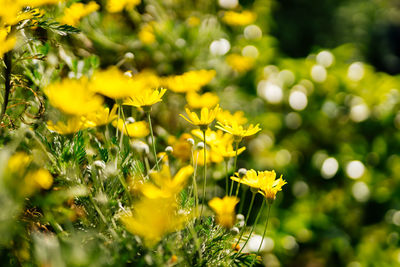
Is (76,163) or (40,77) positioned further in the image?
(40,77)

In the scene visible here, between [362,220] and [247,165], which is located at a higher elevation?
[247,165]

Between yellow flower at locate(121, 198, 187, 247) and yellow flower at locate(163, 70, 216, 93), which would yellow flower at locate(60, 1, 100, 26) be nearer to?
yellow flower at locate(163, 70, 216, 93)

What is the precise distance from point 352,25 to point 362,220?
11.3 ft

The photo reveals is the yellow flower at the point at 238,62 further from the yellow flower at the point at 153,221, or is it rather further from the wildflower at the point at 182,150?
the yellow flower at the point at 153,221

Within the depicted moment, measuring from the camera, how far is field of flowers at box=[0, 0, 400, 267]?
0.50 meters

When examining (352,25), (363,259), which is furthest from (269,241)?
(352,25)

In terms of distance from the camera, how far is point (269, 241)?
4.73 ft

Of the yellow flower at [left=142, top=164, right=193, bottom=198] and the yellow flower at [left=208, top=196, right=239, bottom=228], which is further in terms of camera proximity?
the yellow flower at [left=208, top=196, right=239, bottom=228]

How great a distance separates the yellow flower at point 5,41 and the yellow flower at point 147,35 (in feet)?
2.72

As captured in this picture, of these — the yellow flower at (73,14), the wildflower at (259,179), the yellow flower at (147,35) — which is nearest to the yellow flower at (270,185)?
the wildflower at (259,179)

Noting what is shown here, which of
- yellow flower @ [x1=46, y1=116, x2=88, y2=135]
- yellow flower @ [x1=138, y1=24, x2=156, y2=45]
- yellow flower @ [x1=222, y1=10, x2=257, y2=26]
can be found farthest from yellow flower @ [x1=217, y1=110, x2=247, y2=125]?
yellow flower @ [x1=222, y1=10, x2=257, y2=26]

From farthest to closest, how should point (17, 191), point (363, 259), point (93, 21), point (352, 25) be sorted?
point (352, 25), point (363, 259), point (93, 21), point (17, 191)

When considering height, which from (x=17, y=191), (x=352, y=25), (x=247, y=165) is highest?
(x=17, y=191)

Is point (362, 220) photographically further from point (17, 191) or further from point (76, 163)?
point (17, 191)
